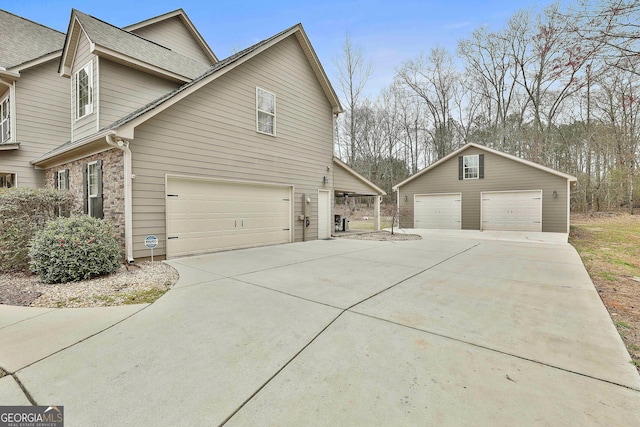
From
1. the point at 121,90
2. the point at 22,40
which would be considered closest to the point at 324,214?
the point at 121,90

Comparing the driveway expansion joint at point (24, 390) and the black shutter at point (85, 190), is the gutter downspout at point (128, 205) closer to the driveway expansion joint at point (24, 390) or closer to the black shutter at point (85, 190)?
the black shutter at point (85, 190)

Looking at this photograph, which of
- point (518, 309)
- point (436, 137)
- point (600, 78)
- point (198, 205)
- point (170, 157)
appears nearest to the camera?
point (518, 309)

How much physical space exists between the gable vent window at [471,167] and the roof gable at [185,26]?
1348 centimetres

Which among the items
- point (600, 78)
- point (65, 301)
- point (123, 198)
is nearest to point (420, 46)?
point (600, 78)

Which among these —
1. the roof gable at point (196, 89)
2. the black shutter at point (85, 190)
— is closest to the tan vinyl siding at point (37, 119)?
the roof gable at point (196, 89)

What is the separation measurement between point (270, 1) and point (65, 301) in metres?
11.7

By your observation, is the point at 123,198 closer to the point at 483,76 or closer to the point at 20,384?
the point at 20,384

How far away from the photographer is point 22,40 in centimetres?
1002

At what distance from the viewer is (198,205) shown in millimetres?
7242

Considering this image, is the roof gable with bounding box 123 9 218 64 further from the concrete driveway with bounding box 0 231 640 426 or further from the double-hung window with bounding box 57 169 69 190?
the concrete driveway with bounding box 0 231 640 426

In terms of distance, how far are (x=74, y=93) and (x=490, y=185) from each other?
56.1 feet

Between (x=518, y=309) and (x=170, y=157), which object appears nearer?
(x=518, y=309)

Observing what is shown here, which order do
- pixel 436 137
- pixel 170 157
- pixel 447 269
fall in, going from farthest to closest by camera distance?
pixel 436 137, pixel 170 157, pixel 447 269

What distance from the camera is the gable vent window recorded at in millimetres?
14656
